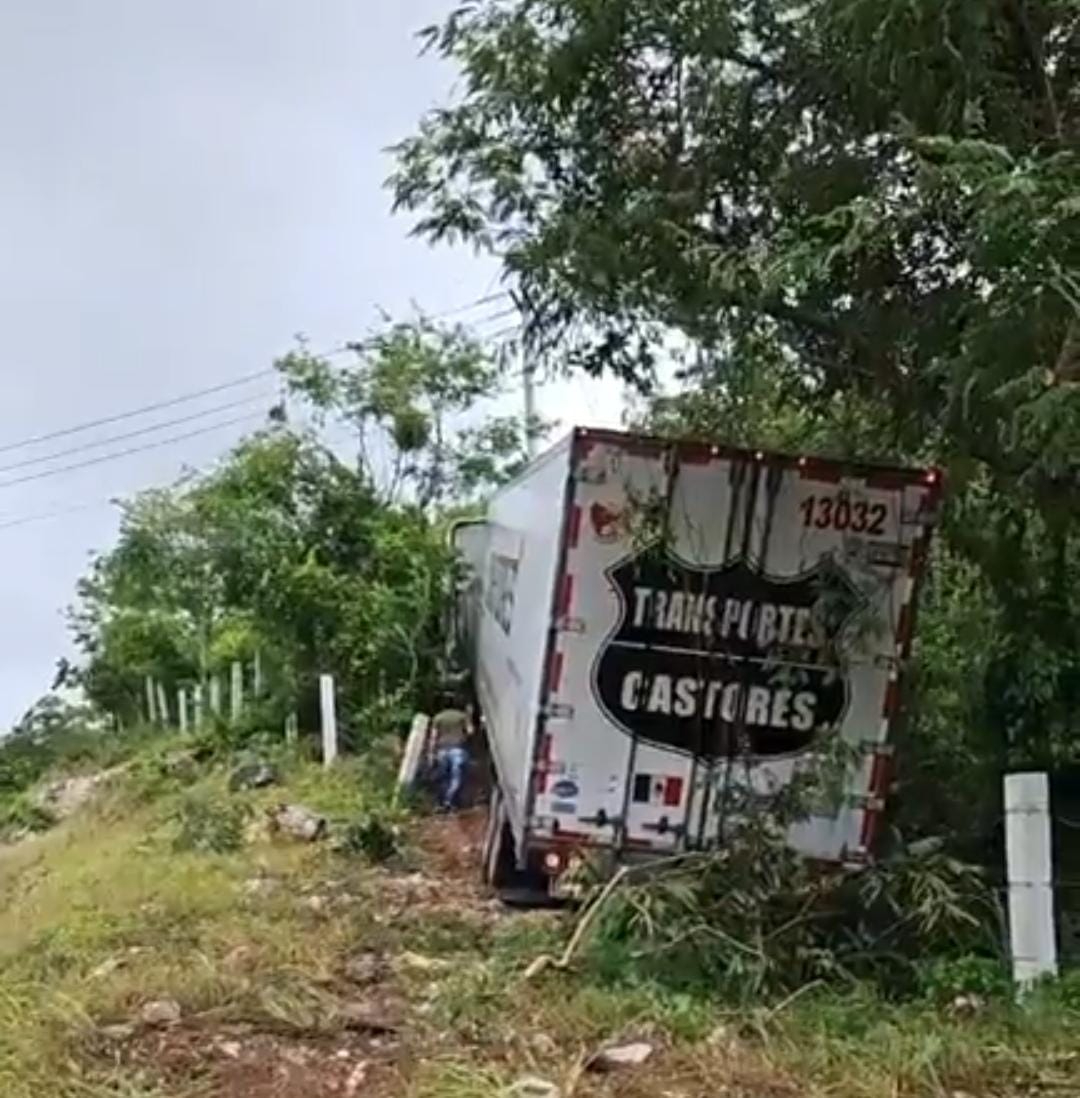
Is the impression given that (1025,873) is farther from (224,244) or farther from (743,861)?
(224,244)

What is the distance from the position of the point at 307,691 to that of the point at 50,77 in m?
6.77

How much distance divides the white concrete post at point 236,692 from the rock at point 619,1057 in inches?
527

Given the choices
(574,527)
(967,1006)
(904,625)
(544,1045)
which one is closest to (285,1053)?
(544,1045)

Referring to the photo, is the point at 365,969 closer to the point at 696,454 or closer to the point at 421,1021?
the point at 421,1021

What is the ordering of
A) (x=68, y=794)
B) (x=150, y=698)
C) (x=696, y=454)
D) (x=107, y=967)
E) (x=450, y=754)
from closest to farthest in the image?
(x=107, y=967) < (x=696, y=454) < (x=450, y=754) < (x=68, y=794) < (x=150, y=698)

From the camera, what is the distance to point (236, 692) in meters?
19.8

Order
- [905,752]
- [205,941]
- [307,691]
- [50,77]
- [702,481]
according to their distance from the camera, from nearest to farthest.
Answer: [205,941] < [702,481] < [905,752] < [50,77] < [307,691]

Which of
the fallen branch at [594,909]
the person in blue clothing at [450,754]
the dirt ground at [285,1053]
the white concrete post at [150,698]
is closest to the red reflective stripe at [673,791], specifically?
the fallen branch at [594,909]

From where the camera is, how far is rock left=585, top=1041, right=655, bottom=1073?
191 inches

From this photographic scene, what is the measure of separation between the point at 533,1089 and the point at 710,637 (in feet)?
10.4

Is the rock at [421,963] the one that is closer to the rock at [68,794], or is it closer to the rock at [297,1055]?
the rock at [297,1055]

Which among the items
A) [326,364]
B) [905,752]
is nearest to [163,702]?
[326,364]

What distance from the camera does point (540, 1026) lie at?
5.30 meters

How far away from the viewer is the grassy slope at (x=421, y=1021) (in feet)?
15.6
